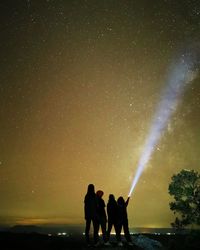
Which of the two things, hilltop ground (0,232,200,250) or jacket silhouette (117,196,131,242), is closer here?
hilltop ground (0,232,200,250)

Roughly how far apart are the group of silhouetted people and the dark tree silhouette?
1129 cm

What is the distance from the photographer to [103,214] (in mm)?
16406

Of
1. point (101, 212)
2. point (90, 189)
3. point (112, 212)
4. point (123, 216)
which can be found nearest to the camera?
point (90, 189)

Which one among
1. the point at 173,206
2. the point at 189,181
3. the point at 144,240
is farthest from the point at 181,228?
the point at 144,240

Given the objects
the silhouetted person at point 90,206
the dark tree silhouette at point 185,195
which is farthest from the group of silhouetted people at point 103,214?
the dark tree silhouette at point 185,195

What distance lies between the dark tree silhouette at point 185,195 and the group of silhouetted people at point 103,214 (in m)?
11.3

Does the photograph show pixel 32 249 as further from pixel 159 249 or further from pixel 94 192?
pixel 159 249

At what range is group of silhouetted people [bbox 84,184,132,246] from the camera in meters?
15.6

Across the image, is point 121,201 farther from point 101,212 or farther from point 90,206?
point 90,206

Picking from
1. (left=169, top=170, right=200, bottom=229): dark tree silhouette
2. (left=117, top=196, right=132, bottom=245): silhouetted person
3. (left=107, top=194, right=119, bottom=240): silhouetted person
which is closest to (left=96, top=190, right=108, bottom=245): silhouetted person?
(left=107, top=194, right=119, bottom=240): silhouetted person

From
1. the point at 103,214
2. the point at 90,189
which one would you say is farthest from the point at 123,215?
the point at 90,189

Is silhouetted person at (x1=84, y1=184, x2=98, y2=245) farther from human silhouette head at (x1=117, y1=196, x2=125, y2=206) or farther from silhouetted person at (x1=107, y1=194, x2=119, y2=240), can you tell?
human silhouette head at (x1=117, y1=196, x2=125, y2=206)

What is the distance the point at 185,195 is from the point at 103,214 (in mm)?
12941

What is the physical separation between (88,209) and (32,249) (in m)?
3.28
